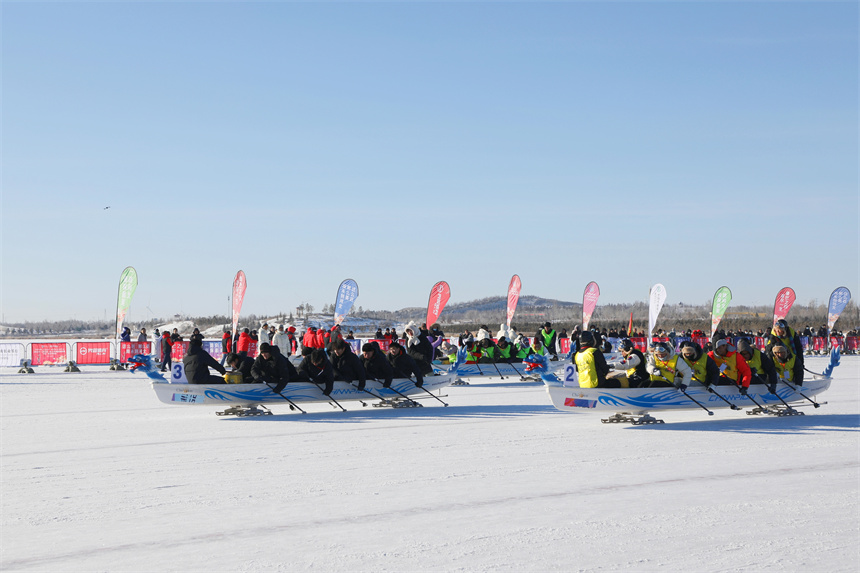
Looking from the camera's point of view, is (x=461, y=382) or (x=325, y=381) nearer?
(x=325, y=381)

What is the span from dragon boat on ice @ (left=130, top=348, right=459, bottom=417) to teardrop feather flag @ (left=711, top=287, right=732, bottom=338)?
2061 centimetres

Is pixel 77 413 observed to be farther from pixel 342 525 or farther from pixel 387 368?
pixel 342 525

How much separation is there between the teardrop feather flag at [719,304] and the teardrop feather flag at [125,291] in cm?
2076

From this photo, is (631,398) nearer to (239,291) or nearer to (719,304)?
(239,291)

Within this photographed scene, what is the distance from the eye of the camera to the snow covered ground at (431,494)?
206 inches

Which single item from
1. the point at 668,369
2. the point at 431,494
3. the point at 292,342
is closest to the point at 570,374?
the point at 668,369

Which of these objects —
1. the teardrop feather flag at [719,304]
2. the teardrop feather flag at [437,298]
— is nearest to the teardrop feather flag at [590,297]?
the teardrop feather flag at [719,304]

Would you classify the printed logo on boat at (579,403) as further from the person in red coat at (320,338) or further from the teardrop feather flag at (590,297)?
the teardrop feather flag at (590,297)

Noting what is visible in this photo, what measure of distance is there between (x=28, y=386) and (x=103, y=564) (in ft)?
53.7

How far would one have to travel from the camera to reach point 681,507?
21.3 feet

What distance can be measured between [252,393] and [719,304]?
929 inches

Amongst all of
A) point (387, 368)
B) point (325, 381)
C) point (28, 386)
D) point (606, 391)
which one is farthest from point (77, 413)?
point (606, 391)

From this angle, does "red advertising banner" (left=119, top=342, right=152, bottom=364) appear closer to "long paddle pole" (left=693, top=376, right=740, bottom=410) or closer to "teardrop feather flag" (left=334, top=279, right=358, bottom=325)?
"teardrop feather flag" (left=334, top=279, right=358, bottom=325)

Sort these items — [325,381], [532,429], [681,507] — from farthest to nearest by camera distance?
[325,381]
[532,429]
[681,507]
